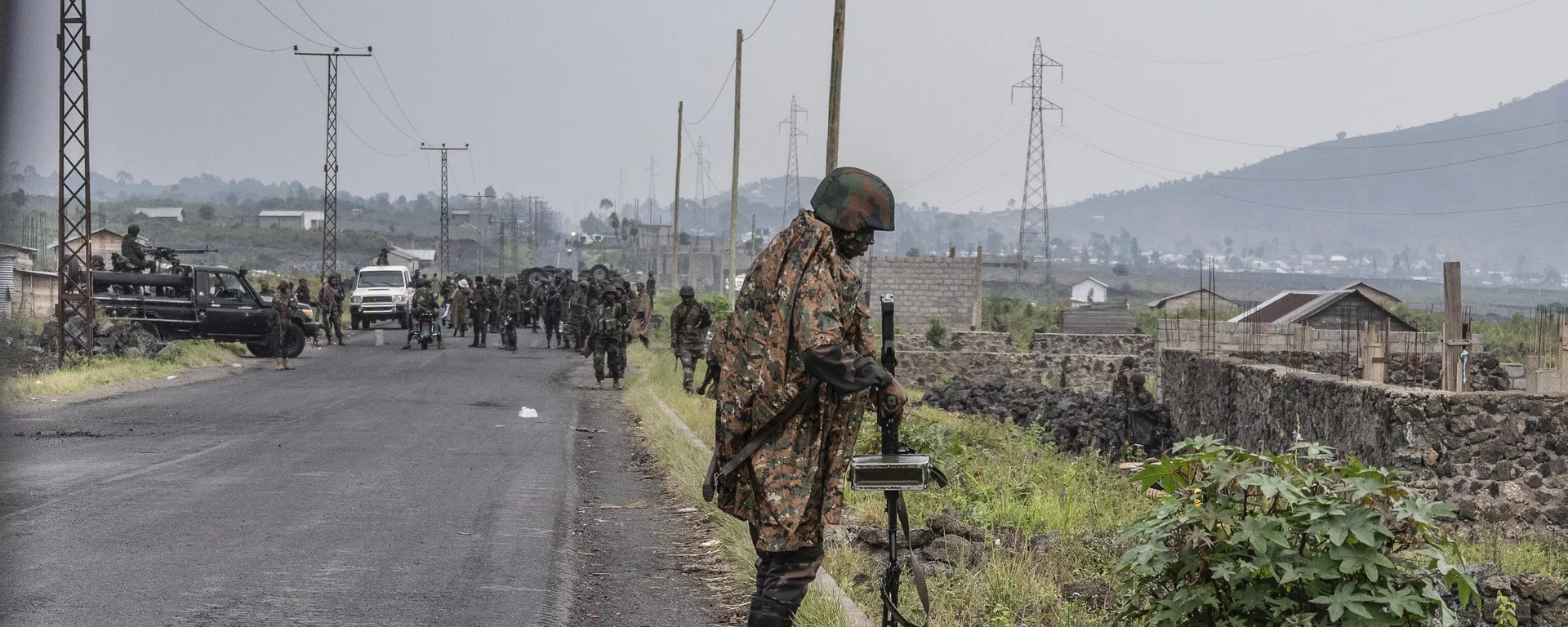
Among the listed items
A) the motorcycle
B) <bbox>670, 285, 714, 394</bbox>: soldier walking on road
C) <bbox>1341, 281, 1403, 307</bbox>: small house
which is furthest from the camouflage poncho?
<bbox>1341, 281, 1403, 307</bbox>: small house

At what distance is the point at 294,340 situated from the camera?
29531 mm

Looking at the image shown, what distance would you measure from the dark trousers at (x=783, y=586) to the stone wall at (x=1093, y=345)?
128 ft

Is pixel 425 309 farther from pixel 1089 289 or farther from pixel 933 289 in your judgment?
pixel 1089 289

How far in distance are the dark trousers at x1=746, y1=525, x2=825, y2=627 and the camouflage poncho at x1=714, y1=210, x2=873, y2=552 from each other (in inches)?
2.4

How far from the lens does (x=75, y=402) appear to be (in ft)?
60.4

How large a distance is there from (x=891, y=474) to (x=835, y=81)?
49.9 ft

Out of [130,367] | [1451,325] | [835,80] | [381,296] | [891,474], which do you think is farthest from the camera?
[381,296]

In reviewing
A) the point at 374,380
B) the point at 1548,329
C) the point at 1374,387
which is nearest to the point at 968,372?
the point at 1548,329

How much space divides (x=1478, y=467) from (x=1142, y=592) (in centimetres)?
1087

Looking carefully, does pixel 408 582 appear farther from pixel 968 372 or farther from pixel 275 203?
pixel 275 203

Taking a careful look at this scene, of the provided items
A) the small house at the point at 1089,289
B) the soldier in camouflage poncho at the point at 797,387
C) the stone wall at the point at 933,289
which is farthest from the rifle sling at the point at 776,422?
the small house at the point at 1089,289

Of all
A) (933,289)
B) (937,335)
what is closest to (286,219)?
(933,289)

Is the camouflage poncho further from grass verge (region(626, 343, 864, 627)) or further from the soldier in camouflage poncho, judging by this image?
grass verge (region(626, 343, 864, 627))

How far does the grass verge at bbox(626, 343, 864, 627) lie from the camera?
21.2 ft
